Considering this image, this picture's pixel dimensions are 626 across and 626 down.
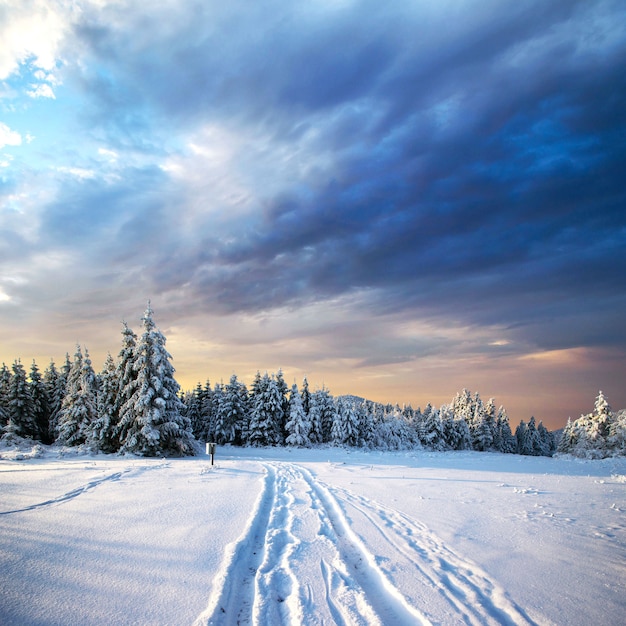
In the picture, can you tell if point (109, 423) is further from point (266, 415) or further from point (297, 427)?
point (297, 427)

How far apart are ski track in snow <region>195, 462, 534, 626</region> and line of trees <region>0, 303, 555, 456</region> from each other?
821 inches

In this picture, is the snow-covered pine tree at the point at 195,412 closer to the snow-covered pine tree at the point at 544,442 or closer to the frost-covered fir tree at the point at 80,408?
the frost-covered fir tree at the point at 80,408

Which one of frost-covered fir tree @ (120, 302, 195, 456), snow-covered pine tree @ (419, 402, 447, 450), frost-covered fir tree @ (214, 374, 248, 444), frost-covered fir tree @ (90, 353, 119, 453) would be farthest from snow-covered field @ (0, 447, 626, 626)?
snow-covered pine tree @ (419, 402, 447, 450)

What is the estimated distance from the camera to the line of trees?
2567 cm

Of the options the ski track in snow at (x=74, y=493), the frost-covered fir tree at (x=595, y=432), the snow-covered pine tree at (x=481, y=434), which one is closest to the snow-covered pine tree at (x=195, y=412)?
the ski track in snow at (x=74, y=493)

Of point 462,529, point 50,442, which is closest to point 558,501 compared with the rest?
point 462,529

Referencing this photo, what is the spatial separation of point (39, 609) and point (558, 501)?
44.4 ft

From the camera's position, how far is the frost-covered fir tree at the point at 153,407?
959 inches

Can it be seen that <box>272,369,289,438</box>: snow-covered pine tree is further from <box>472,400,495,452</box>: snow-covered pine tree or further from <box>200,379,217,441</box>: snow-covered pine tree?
<box>472,400,495,452</box>: snow-covered pine tree

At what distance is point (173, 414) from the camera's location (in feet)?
85.0

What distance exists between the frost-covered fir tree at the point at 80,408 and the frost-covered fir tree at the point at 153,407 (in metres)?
8.57

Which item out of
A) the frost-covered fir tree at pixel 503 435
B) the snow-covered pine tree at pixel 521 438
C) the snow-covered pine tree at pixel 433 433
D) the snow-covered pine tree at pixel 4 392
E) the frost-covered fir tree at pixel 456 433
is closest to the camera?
the snow-covered pine tree at pixel 4 392

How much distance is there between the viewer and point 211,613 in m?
3.89

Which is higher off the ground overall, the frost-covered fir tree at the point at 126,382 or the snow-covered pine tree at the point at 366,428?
the frost-covered fir tree at the point at 126,382
